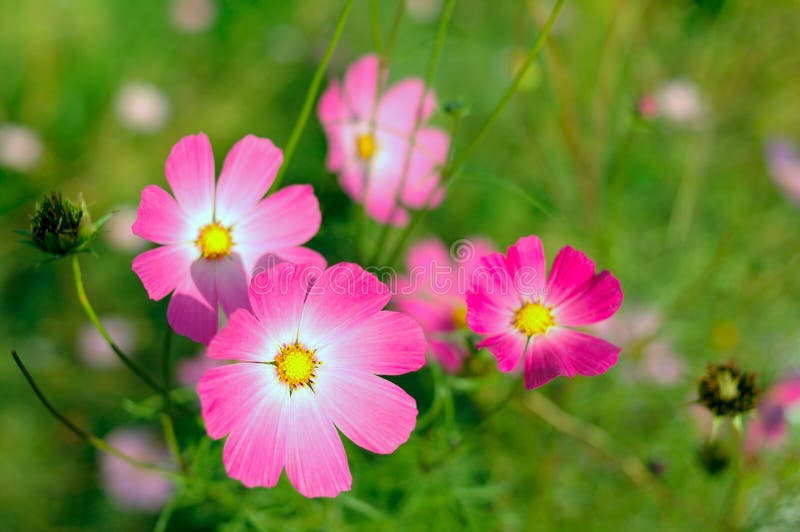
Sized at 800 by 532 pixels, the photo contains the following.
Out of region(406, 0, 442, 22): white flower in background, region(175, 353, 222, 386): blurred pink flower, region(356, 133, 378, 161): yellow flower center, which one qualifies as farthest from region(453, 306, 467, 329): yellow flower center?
region(406, 0, 442, 22): white flower in background

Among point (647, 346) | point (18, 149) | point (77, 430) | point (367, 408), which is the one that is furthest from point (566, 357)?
point (18, 149)

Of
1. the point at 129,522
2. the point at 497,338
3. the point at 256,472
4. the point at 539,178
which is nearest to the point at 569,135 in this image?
the point at 539,178

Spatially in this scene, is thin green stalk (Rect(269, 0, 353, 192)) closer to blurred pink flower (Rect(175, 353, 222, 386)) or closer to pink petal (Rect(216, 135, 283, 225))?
pink petal (Rect(216, 135, 283, 225))

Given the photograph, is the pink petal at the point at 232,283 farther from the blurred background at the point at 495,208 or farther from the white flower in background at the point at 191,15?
the white flower in background at the point at 191,15

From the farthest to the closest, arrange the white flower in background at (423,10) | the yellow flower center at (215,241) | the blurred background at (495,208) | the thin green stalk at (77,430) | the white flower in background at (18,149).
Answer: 1. the white flower in background at (423,10)
2. the white flower in background at (18,149)
3. the blurred background at (495,208)
4. the yellow flower center at (215,241)
5. the thin green stalk at (77,430)

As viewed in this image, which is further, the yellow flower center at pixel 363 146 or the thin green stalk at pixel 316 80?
the yellow flower center at pixel 363 146

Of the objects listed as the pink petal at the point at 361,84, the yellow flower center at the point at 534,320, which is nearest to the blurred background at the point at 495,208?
the pink petal at the point at 361,84

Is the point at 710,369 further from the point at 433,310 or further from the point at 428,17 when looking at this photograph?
the point at 428,17

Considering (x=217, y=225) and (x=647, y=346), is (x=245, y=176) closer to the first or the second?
(x=217, y=225)
